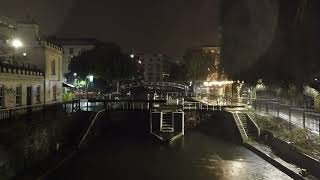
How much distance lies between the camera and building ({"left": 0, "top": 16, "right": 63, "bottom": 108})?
3048 cm

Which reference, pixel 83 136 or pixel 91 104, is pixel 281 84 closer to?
pixel 83 136

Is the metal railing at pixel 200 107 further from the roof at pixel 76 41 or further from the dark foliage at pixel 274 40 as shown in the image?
the roof at pixel 76 41

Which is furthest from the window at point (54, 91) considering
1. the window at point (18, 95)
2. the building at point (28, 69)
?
the window at point (18, 95)

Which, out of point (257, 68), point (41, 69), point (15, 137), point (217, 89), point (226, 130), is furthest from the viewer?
point (217, 89)

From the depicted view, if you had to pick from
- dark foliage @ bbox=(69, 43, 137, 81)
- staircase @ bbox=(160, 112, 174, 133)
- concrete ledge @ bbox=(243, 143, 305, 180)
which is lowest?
concrete ledge @ bbox=(243, 143, 305, 180)

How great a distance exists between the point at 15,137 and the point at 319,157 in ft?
53.6

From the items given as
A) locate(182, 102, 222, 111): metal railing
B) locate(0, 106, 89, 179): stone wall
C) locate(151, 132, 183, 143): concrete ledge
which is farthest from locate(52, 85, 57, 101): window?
locate(182, 102, 222, 111): metal railing

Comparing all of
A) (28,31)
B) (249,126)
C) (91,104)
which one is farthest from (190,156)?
(91,104)

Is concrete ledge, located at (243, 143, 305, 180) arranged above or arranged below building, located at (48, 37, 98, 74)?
below

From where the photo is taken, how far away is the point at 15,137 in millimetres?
22234

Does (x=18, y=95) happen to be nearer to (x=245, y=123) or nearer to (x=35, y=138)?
(x=35, y=138)

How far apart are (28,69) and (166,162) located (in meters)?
13.6

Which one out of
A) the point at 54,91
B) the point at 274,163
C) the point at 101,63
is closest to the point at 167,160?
the point at 274,163

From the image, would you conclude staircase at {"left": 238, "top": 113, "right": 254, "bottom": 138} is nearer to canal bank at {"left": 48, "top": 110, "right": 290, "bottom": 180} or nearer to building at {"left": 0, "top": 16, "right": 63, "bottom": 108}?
canal bank at {"left": 48, "top": 110, "right": 290, "bottom": 180}
